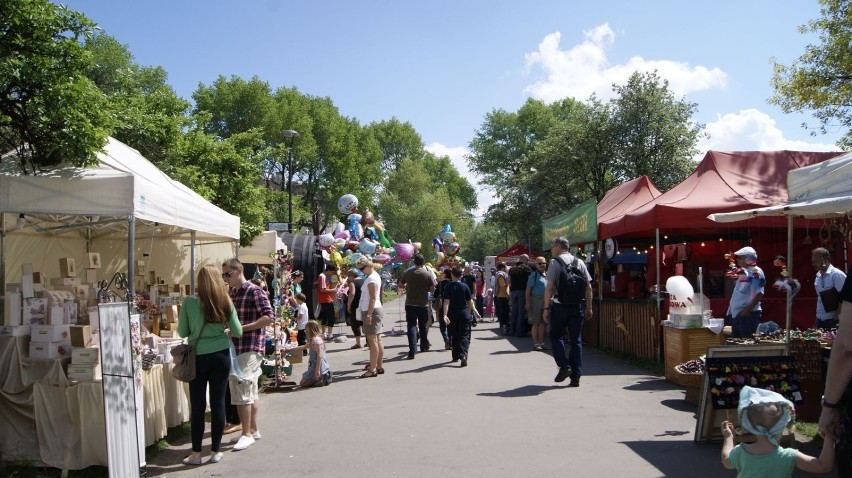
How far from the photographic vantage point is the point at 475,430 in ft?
22.8

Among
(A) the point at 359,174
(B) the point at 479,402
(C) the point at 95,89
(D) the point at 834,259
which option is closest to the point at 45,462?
(C) the point at 95,89

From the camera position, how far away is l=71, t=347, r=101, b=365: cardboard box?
593cm

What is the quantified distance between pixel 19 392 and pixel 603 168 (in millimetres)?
29873

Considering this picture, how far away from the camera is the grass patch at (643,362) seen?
34.3ft

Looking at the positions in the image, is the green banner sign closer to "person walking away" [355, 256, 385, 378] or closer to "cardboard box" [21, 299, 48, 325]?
"person walking away" [355, 256, 385, 378]

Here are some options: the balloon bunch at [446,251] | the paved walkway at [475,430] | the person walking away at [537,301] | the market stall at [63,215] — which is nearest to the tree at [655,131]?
the balloon bunch at [446,251]

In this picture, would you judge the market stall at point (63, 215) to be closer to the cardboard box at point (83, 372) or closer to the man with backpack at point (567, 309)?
the cardboard box at point (83, 372)

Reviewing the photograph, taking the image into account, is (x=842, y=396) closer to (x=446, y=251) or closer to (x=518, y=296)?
(x=518, y=296)

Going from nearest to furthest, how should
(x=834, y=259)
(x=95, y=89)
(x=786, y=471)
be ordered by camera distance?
1. (x=786, y=471)
2. (x=95, y=89)
3. (x=834, y=259)

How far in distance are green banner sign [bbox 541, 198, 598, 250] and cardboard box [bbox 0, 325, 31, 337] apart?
10.2 metres

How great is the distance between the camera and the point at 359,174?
51.1 meters

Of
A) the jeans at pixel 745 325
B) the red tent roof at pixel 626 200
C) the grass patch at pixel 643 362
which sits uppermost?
the red tent roof at pixel 626 200

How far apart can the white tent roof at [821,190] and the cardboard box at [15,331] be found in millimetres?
6988

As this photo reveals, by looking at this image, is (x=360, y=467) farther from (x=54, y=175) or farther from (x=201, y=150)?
(x=201, y=150)
